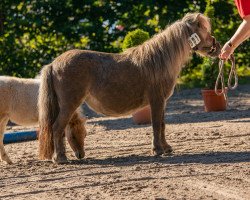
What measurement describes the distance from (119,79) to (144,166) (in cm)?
138

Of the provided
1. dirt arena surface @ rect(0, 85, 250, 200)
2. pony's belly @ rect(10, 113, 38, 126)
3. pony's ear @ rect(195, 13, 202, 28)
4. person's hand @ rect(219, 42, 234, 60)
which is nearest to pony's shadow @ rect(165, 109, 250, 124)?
dirt arena surface @ rect(0, 85, 250, 200)

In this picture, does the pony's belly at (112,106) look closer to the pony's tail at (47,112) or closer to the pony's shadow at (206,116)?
the pony's tail at (47,112)

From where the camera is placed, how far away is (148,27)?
14.8 metres

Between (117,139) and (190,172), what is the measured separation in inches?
130

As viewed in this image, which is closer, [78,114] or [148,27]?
[78,114]

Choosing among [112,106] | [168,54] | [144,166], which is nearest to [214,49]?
[168,54]

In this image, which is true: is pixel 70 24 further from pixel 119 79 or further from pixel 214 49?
pixel 214 49

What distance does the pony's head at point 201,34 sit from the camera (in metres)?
8.69

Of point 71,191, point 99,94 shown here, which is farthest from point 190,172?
point 99,94

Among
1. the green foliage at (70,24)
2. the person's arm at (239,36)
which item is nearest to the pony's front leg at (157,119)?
the person's arm at (239,36)

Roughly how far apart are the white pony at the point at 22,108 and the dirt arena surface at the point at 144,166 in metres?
0.31

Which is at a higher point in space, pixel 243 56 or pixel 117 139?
pixel 243 56

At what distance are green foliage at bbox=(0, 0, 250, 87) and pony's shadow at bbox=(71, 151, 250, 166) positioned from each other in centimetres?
658

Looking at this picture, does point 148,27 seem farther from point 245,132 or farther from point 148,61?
point 148,61
